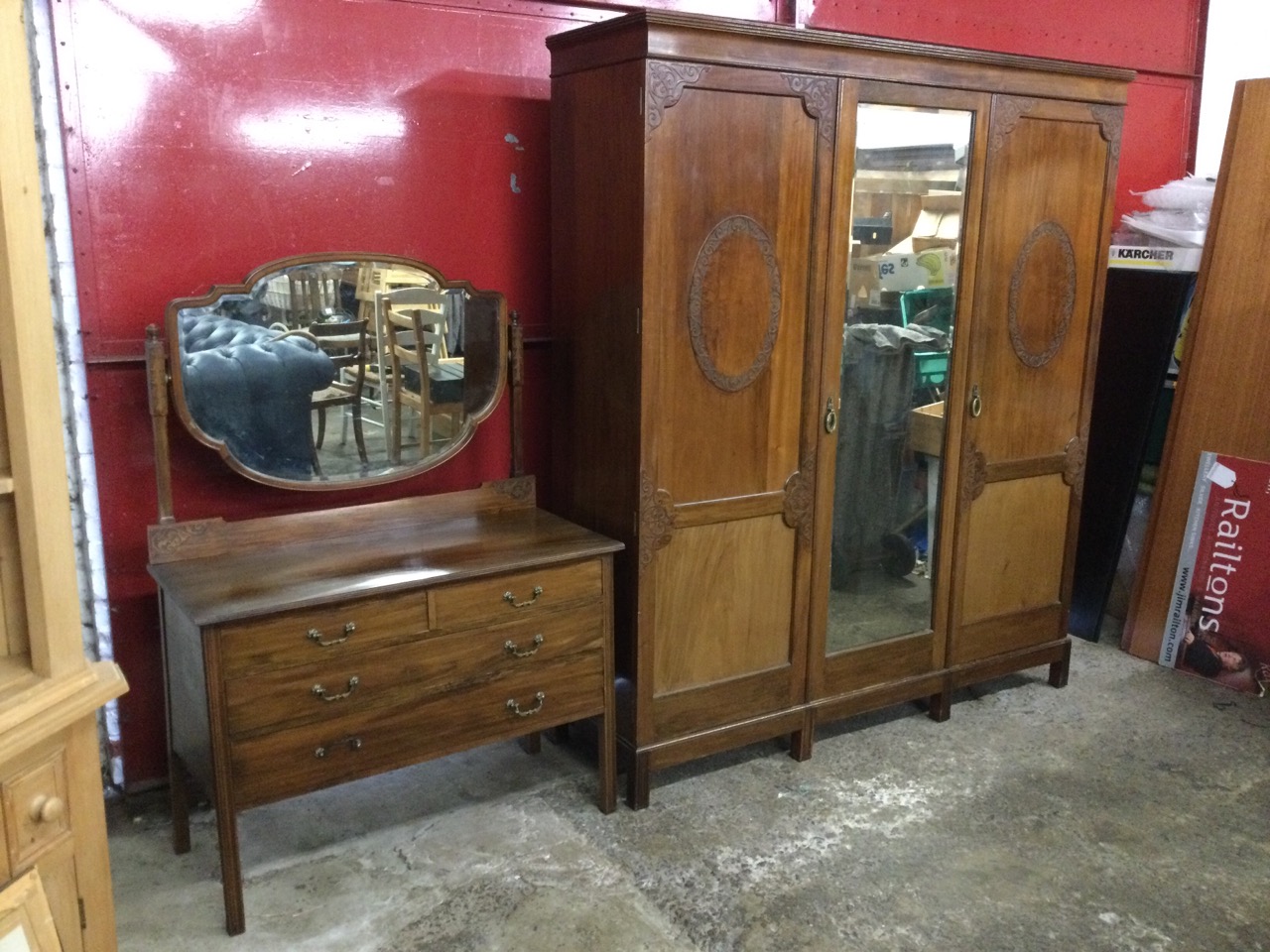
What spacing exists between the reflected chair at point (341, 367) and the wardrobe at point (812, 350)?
0.52 m

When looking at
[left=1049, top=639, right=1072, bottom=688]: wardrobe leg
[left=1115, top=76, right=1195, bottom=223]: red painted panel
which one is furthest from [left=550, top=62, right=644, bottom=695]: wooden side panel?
[left=1115, top=76, right=1195, bottom=223]: red painted panel

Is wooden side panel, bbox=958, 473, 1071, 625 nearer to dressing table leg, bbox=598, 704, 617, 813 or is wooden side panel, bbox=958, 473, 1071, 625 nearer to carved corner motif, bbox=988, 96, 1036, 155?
carved corner motif, bbox=988, 96, 1036, 155

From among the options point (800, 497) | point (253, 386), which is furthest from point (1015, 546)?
point (253, 386)

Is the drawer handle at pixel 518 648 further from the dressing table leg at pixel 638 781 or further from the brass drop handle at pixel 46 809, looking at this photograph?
the brass drop handle at pixel 46 809

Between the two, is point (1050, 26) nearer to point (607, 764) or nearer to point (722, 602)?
point (722, 602)

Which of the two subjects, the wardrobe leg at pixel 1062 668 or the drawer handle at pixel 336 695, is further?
the wardrobe leg at pixel 1062 668

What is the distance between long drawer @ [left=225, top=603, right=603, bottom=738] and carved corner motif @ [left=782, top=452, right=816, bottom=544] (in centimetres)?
57

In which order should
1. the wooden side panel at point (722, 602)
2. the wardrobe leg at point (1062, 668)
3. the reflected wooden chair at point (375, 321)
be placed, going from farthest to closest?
the wardrobe leg at point (1062, 668) → the wooden side panel at point (722, 602) → the reflected wooden chair at point (375, 321)

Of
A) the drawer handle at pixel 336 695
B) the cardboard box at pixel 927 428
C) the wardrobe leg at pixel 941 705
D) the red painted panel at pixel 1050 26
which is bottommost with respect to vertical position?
the wardrobe leg at pixel 941 705

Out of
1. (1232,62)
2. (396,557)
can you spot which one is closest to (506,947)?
(396,557)

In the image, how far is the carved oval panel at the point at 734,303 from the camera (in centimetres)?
252

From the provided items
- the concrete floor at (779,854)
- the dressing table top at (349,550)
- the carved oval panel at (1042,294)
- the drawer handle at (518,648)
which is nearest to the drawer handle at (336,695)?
the dressing table top at (349,550)

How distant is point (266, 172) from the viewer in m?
2.49

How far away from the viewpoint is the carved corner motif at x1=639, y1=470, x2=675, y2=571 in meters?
2.54
